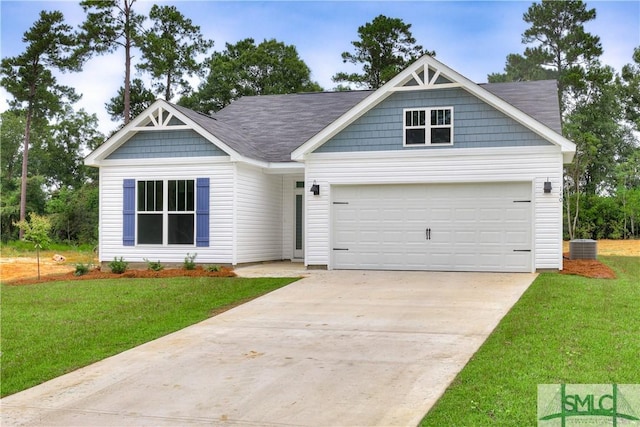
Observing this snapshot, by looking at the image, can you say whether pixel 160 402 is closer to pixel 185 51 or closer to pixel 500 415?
pixel 500 415

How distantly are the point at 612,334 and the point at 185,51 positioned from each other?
34780 millimetres

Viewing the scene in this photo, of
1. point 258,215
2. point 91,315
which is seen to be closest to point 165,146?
point 258,215

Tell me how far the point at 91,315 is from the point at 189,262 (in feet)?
20.3

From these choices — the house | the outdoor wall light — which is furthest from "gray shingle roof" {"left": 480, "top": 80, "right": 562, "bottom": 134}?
the outdoor wall light

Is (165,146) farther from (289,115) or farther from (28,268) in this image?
(28,268)

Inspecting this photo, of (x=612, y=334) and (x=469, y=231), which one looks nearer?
(x=612, y=334)

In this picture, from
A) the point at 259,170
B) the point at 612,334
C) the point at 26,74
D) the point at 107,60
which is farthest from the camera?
the point at 107,60

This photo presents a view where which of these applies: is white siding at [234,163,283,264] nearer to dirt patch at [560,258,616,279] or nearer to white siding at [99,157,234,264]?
white siding at [99,157,234,264]

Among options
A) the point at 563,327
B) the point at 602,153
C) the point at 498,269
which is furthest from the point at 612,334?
the point at 602,153

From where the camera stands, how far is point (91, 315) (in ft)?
33.9

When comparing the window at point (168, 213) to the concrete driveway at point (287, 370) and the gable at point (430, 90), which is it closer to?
the gable at point (430, 90)

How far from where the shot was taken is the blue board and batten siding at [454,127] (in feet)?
50.8

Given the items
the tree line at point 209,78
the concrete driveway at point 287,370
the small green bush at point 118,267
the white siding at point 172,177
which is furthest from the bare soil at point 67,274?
the tree line at point 209,78

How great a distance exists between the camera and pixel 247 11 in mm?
24375
